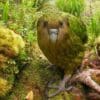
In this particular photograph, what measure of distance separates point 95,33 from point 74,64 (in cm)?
105

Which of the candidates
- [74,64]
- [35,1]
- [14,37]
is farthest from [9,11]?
[74,64]

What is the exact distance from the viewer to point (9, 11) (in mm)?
4527

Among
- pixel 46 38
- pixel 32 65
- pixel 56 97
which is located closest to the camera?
pixel 46 38

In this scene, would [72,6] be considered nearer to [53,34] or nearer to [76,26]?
[76,26]

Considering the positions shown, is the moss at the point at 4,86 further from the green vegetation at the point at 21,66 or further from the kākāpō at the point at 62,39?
the kākāpō at the point at 62,39

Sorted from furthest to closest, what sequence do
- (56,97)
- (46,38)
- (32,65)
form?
1. (32,65)
2. (56,97)
3. (46,38)

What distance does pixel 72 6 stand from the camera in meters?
4.85

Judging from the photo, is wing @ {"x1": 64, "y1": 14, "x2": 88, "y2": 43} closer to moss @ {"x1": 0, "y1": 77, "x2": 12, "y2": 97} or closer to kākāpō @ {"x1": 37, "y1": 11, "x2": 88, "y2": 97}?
kākāpō @ {"x1": 37, "y1": 11, "x2": 88, "y2": 97}

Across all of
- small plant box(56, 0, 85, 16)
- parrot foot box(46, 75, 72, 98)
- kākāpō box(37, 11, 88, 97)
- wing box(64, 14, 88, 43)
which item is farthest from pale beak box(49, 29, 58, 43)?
small plant box(56, 0, 85, 16)

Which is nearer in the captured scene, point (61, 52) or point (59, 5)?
point (61, 52)

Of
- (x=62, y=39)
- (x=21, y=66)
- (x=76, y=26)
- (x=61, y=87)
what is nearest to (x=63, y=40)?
(x=62, y=39)

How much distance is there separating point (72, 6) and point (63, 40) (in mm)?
1687

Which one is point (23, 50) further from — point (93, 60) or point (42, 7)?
point (42, 7)

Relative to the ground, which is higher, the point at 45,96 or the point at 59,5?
the point at 59,5
